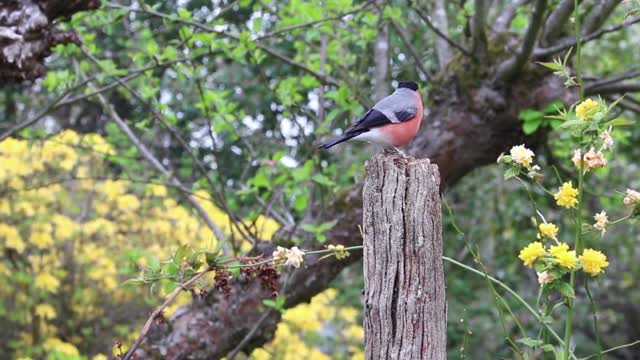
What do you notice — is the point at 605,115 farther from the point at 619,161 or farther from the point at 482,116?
the point at 619,161

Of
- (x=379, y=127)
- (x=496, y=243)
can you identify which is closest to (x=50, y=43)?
(x=379, y=127)

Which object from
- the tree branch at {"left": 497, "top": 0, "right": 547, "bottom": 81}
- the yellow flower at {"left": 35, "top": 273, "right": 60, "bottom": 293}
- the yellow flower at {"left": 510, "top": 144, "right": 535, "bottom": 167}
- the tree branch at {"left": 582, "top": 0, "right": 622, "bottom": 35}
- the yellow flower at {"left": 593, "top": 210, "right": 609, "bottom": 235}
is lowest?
the yellow flower at {"left": 593, "top": 210, "right": 609, "bottom": 235}

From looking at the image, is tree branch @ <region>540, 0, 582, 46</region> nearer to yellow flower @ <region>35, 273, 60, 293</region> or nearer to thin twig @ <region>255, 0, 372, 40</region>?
thin twig @ <region>255, 0, 372, 40</region>

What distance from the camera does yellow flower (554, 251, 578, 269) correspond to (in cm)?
166

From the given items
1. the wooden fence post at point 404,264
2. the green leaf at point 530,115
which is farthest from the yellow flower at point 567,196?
the green leaf at point 530,115

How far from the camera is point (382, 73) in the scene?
14.5ft

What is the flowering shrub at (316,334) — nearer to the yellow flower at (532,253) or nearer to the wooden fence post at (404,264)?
the wooden fence post at (404,264)

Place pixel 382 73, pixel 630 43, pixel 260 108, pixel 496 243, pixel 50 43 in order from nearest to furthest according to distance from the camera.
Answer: pixel 50 43 → pixel 382 73 → pixel 260 108 → pixel 496 243 → pixel 630 43

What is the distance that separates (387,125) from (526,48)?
1.44 metres

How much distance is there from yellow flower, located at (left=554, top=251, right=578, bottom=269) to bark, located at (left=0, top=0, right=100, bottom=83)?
1.89m

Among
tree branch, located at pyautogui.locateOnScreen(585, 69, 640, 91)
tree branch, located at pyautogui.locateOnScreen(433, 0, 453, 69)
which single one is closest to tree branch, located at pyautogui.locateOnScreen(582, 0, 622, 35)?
tree branch, located at pyautogui.locateOnScreen(585, 69, 640, 91)

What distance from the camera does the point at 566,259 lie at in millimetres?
1660

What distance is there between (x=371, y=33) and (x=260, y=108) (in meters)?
→ 2.72

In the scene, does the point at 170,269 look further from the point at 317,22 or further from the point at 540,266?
the point at 317,22
